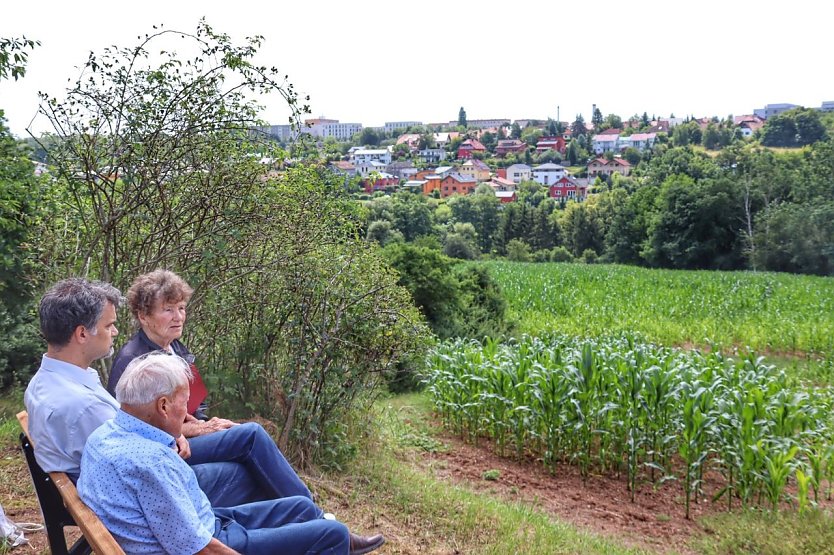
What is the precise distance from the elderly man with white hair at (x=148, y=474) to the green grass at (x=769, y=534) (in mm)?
4177

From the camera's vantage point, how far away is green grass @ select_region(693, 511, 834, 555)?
16.9ft

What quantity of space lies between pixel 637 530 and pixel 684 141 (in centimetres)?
13748

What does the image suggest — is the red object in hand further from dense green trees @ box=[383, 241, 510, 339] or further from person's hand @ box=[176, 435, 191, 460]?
dense green trees @ box=[383, 241, 510, 339]

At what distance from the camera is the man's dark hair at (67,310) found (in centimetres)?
313

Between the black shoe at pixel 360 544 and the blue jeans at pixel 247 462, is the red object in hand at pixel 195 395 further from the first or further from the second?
the black shoe at pixel 360 544

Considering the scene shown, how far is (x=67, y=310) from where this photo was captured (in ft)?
10.3

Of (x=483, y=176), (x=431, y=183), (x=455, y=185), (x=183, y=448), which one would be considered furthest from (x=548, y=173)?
(x=183, y=448)

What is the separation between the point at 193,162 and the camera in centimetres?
510

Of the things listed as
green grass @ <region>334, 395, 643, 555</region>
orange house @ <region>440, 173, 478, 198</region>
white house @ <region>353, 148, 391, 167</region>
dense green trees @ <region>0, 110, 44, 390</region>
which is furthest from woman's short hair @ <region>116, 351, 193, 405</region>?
white house @ <region>353, 148, 391, 167</region>

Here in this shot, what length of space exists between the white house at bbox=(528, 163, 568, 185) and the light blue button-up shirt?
141345 mm

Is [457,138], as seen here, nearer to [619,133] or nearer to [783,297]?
[619,133]

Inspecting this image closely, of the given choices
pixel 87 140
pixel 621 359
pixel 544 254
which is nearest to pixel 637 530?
pixel 621 359

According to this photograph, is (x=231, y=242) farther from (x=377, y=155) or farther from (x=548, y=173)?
(x=548, y=173)

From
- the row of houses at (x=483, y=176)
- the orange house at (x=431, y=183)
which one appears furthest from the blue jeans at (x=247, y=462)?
the orange house at (x=431, y=183)
